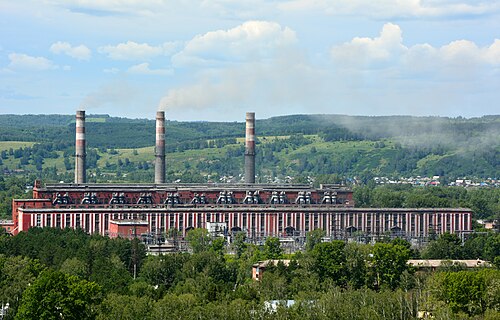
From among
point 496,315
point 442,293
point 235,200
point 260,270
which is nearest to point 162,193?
point 235,200

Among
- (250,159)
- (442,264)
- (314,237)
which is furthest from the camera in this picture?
(250,159)

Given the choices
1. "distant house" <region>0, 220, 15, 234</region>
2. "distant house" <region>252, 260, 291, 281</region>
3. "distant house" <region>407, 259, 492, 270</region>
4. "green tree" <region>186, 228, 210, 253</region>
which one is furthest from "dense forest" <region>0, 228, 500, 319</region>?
"distant house" <region>0, 220, 15, 234</region>

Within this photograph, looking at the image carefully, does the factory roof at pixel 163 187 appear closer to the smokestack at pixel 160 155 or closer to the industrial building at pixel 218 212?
the industrial building at pixel 218 212

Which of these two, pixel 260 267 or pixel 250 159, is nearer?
pixel 260 267

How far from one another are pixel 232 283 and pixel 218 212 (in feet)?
146

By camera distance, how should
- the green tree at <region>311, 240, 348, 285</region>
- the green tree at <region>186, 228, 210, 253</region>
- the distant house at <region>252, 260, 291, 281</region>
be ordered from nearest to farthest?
the green tree at <region>311, 240, 348, 285</region> < the distant house at <region>252, 260, 291, 281</region> < the green tree at <region>186, 228, 210, 253</region>

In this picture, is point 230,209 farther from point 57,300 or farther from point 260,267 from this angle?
point 57,300

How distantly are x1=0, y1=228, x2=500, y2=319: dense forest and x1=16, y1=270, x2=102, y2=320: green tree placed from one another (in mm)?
48

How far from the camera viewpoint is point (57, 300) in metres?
66.7

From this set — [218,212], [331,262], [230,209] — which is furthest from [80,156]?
[331,262]

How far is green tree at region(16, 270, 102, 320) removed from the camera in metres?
66.1

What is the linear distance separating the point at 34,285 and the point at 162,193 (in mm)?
65845

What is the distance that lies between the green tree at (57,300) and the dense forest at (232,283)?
0.05 metres

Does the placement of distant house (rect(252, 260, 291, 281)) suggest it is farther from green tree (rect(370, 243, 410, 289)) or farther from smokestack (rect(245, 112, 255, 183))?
smokestack (rect(245, 112, 255, 183))
